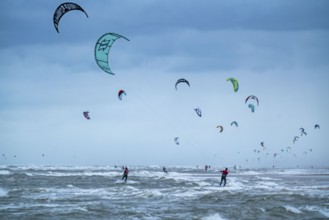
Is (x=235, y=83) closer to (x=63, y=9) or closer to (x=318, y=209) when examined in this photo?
(x=318, y=209)

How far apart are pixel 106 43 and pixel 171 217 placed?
6.64 m

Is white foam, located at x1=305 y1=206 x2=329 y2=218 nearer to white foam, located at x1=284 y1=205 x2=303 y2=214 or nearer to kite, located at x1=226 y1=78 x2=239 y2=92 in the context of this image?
white foam, located at x1=284 y1=205 x2=303 y2=214

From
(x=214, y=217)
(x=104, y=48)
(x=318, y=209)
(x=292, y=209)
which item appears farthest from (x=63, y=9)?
(x=318, y=209)

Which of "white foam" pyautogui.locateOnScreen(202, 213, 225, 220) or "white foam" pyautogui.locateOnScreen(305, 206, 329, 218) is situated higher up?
"white foam" pyautogui.locateOnScreen(305, 206, 329, 218)

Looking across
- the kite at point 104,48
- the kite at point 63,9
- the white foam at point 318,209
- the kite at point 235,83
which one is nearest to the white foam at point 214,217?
the white foam at point 318,209

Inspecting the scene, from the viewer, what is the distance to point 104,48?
44.8 feet

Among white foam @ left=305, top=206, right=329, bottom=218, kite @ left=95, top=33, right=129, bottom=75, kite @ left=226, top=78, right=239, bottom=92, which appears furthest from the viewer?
kite @ left=226, top=78, right=239, bottom=92

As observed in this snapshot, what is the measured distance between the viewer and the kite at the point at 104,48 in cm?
1327

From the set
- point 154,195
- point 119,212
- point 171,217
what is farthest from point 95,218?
point 154,195

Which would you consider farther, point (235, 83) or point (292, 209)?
point (235, 83)

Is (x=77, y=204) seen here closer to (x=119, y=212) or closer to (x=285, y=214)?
(x=119, y=212)

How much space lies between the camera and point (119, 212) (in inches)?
480

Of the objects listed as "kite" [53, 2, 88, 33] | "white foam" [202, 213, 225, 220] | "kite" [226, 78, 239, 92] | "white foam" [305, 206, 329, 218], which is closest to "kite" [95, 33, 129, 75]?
"kite" [53, 2, 88, 33]

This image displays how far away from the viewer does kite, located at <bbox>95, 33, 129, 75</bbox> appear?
1327cm
